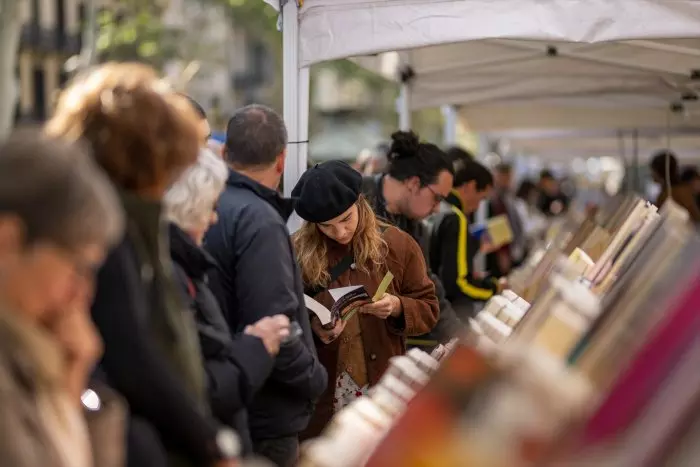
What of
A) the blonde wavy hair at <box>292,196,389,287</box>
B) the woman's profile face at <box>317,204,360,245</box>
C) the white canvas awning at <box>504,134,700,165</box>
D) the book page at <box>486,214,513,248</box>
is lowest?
the white canvas awning at <box>504,134,700,165</box>

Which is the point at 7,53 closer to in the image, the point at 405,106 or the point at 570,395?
the point at 405,106

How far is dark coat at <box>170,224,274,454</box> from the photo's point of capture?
9.02 feet

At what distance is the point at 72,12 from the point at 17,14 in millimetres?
33009

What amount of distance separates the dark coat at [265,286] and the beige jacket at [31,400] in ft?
4.51

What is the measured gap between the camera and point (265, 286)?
333 cm

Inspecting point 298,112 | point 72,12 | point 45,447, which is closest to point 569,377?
point 45,447

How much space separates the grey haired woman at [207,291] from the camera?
9.06 feet

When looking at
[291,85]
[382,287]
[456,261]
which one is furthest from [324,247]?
[456,261]

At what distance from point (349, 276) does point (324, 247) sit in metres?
0.15

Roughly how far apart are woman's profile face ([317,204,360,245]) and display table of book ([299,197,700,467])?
1.57 m

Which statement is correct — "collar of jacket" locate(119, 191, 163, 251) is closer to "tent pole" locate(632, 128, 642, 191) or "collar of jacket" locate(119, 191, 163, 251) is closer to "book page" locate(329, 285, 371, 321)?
"book page" locate(329, 285, 371, 321)

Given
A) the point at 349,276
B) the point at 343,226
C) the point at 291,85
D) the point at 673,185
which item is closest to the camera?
the point at 343,226

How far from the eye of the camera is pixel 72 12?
123 ft

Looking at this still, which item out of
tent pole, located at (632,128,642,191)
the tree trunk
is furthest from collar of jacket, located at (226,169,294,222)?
tent pole, located at (632,128,642,191)
